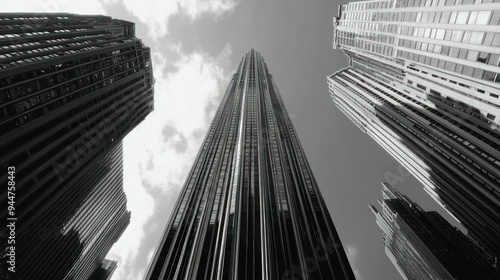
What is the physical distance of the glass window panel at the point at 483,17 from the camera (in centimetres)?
4812

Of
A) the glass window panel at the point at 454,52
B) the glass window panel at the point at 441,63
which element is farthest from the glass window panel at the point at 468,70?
the glass window panel at the point at 441,63

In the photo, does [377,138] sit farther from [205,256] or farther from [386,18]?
[205,256]

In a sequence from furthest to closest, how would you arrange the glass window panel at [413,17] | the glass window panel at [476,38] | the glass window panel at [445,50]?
the glass window panel at [413,17] < the glass window panel at [445,50] < the glass window panel at [476,38]

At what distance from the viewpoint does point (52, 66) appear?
55094mm

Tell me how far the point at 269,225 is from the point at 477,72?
174 feet

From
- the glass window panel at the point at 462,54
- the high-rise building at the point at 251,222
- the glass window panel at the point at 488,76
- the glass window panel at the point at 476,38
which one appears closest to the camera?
the glass window panel at the point at 476,38

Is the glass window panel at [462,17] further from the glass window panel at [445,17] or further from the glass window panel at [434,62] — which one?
the glass window panel at [434,62]

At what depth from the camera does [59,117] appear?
192 ft

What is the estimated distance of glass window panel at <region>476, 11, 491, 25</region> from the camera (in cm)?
4812

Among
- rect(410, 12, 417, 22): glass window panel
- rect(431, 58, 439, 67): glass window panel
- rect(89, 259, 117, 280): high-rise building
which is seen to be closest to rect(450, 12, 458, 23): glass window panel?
rect(431, 58, 439, 67): glass window panel

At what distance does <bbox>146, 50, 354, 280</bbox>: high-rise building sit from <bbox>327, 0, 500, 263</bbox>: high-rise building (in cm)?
3124

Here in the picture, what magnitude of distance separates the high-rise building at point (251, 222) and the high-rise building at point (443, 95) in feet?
102

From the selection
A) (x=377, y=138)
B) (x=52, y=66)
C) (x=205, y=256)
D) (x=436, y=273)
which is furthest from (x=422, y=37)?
(x=436, y=273)

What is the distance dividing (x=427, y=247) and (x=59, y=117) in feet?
460
